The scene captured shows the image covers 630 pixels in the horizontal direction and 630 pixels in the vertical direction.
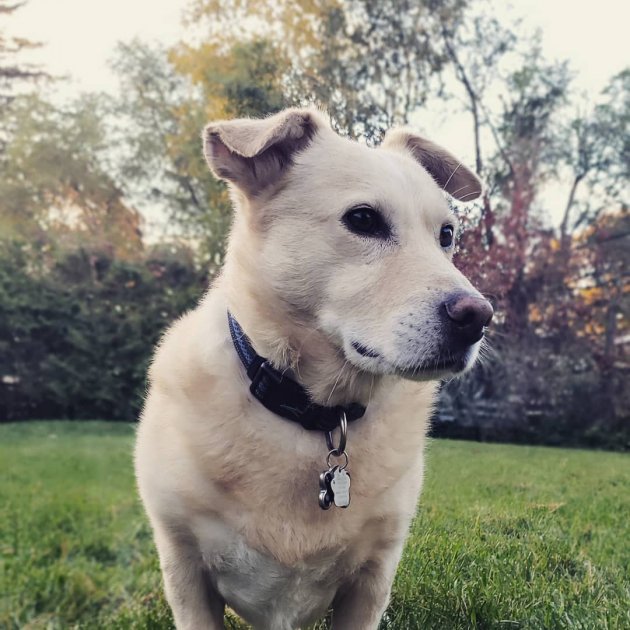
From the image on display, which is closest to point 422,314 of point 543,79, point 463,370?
point 463,370

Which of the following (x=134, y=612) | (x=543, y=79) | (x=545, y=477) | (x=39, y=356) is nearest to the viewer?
(x=545, y=477)

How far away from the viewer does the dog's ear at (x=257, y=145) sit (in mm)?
1488

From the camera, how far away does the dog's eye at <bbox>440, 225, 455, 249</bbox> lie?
1688 mm

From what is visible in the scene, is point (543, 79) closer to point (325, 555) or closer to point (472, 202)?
point (472, 202)

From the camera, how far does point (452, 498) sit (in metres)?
1.95

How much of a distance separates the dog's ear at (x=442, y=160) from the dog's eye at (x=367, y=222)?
1.46 ft

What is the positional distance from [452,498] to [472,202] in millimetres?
920

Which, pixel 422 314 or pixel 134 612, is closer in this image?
pixel 422 314

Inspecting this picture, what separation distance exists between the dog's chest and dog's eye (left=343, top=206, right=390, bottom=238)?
77cm

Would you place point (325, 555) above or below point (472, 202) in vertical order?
below

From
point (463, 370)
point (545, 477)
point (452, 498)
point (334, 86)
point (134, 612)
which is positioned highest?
point (334, 86)

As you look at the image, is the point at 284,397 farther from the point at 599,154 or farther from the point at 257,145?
the point at 599,154

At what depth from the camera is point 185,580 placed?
1573 mm

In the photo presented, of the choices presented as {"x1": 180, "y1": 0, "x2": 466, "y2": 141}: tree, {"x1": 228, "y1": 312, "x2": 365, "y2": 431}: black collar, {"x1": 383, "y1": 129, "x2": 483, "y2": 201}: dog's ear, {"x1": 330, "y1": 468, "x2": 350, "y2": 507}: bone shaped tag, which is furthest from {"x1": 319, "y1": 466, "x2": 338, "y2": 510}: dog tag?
{"x1": 180, "y1": 0, "x2": 466, "y2": 141}: tree
